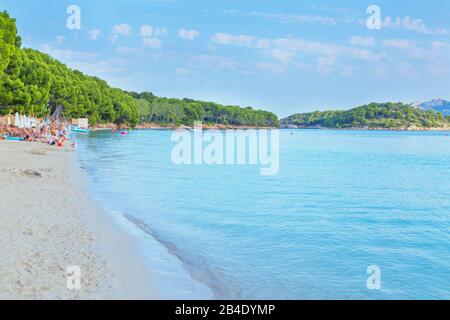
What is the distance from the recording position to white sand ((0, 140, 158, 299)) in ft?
29.8

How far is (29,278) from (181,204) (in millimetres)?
13781

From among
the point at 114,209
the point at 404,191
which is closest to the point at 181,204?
the point at 114,209

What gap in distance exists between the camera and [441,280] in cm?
1245

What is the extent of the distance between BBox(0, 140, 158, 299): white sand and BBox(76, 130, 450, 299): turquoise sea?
74 centimetres

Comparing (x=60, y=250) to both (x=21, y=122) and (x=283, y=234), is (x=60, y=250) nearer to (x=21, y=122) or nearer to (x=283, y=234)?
(x=283, y=234)

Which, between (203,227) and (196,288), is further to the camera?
(203,227)

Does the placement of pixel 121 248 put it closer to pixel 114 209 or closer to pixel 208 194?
pixel 114 209

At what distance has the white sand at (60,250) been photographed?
9.09m

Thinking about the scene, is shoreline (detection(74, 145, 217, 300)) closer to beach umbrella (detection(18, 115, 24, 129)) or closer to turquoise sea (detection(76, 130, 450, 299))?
turquoise sea (detection(76, 130, 450, 299))

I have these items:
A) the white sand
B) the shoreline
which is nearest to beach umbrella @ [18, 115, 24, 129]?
the white sand

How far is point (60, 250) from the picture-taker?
1149 cm

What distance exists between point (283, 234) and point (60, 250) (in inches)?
320

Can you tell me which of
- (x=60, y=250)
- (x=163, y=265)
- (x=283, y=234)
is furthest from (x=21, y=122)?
(x=163, y=265)

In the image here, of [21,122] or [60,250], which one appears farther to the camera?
[21,122]
